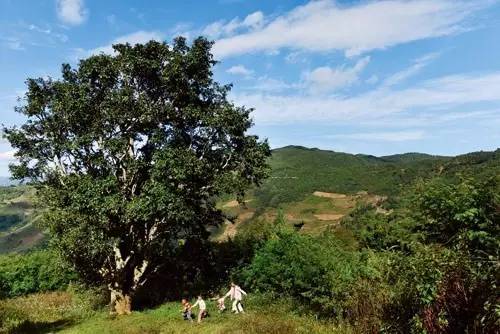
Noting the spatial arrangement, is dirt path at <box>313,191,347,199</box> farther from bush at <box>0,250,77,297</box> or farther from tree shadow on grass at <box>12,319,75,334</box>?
tree shadow on grass at <box>12,319,75,334</box>

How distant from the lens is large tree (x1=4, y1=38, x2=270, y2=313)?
28.1 metres

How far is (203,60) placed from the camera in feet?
102

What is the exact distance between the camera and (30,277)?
44938 mm

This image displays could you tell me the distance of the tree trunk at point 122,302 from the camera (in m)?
30.8

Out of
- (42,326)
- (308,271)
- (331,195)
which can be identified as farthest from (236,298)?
(331,195)

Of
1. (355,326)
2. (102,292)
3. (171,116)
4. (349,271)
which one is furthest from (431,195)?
(102,292)

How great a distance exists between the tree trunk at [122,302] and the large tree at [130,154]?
6 centimetres

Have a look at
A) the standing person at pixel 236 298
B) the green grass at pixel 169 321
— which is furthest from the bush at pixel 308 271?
the standing person at pixel 236 298

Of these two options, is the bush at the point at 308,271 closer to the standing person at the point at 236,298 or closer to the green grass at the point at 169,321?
the green grass at the point at 169,321

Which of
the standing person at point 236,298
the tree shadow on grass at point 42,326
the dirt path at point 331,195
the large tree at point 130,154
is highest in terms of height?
the large tree at point 130,154

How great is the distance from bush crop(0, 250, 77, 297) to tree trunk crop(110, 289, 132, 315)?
14499 mm

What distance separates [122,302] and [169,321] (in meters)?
5.59

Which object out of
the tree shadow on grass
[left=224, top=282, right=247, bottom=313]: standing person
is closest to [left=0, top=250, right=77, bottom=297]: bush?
the tree shadow on grass

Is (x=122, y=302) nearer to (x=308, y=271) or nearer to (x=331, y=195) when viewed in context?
(x=308, y=271)
